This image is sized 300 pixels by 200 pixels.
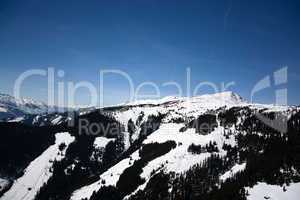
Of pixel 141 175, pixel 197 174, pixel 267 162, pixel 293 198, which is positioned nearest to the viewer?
pixel 293 198

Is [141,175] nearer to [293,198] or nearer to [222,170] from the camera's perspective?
[222,170]

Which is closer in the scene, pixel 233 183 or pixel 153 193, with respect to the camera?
pixel 233 183

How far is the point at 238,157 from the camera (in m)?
182

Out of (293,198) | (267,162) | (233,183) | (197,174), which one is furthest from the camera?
(197,174)

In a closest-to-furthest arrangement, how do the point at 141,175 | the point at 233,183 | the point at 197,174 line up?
1. the point at 233,183
2. the point at 197,174
3. the point at 141,175

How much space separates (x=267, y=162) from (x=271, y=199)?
4192cm

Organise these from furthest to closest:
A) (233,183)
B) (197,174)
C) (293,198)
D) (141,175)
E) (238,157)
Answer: (141,175), (238,157), (197,174), (233,183), (293,198)

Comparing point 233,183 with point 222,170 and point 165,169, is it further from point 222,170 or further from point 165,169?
point 165,169

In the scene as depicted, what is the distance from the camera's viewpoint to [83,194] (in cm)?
19950

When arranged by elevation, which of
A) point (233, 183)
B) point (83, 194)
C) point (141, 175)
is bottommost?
point (83, 194)

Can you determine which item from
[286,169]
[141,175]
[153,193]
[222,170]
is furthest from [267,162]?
[141,175]

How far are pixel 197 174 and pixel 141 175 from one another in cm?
4534

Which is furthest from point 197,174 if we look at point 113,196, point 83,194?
point 83,194

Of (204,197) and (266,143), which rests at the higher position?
(266,143)
